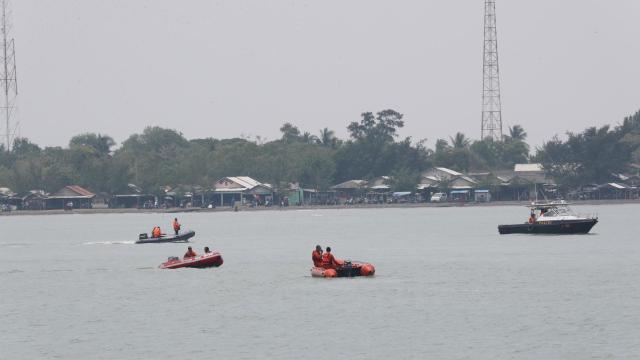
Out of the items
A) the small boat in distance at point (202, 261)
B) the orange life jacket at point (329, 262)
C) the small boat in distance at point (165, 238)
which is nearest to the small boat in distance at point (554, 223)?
the small boat in distance at point (165, 238)

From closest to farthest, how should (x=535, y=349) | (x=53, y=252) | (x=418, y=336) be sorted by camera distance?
(x=535, y=349)
(x=418, y=336)
(x=53, y=252)

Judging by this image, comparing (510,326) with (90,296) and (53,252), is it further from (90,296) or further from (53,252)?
(53,252)

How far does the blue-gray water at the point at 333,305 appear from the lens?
52.6m

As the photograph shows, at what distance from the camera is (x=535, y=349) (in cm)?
5109

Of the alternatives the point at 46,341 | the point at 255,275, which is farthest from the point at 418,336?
the point at 255,275

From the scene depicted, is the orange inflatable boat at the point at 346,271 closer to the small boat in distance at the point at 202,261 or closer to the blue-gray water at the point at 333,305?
the blue-gray water at the point at 333,305

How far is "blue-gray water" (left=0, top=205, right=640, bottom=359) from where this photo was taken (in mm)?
52562

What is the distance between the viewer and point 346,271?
7588 centimetres

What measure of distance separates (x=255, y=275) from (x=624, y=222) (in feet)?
301

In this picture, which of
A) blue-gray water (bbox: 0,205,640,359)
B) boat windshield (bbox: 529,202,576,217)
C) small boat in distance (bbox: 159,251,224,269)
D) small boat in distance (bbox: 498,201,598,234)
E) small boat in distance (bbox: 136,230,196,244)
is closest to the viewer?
blue-gray water (bbox: 0,205,640,359)

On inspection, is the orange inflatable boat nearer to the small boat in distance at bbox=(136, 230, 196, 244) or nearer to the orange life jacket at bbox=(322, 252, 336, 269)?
the orange life jacket at bbox=(322, 252, 336, 269)

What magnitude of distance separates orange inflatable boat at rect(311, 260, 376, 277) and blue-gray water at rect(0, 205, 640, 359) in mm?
637

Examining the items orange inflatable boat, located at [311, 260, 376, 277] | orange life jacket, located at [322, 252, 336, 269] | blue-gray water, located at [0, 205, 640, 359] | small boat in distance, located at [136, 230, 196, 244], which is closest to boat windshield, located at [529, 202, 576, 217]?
blue-gray water, located at [0, 205, 640, 359]

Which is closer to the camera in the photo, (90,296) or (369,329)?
(369,329)
